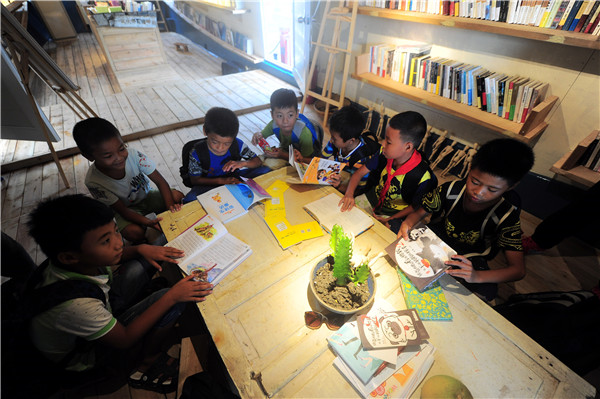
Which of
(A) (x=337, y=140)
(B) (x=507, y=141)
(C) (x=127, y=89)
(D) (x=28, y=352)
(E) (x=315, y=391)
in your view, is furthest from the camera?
(C) (x=127, y=89)

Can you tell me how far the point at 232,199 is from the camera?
4.62 feet

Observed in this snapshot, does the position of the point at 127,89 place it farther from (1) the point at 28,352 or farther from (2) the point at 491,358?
(2) the point at 491,358

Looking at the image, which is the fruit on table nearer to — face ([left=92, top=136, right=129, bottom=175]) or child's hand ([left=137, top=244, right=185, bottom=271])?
child's hand ([left=137, top=244, right=185, bottom=271])

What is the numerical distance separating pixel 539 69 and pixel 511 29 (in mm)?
480

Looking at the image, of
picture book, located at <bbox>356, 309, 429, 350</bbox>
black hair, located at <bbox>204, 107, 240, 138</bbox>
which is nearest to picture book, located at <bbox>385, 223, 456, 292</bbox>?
picture book, located at <bbox>356, 309, 429, 350</bbox>

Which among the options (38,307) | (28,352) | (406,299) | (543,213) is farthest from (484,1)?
(28,352)

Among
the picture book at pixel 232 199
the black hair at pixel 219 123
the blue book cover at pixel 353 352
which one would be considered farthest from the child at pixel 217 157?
the blue book cover at pixel 353 352

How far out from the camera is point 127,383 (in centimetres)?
124

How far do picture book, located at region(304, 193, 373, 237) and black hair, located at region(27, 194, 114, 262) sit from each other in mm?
908

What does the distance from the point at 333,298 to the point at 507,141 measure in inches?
40.6

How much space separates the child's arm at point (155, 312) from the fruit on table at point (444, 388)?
77 centimetres

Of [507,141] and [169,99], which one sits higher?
[507,141]

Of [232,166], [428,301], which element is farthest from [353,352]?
[232,166]

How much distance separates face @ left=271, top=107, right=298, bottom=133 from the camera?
193cm
